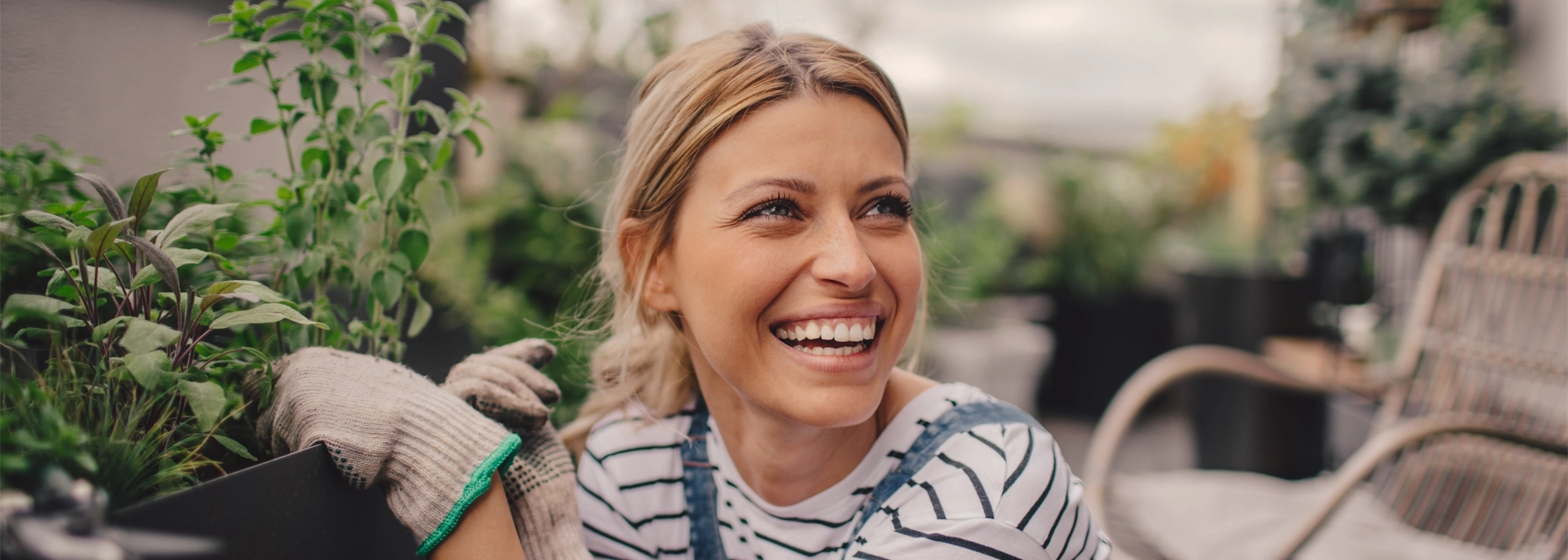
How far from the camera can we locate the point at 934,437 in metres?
1.05

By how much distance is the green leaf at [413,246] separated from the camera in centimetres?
97

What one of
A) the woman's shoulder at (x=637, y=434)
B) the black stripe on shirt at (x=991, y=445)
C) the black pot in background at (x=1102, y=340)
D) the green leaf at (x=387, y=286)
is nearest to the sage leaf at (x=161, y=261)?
the green leaf at (x=387, y=286)

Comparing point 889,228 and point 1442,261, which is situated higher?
point 889,228

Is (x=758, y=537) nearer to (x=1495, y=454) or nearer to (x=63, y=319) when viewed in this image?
(x=63, y=319)

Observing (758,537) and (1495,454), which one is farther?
(1495,454)

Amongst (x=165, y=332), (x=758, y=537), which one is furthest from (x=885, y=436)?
(x=165, y=332)

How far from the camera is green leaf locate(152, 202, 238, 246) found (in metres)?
0.72

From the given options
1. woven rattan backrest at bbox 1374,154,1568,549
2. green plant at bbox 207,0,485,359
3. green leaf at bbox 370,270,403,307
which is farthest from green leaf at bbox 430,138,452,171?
woven rattan backrest at bbox 1374,154,1568,549

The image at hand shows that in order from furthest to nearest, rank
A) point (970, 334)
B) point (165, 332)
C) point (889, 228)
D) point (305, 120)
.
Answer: point (970, 334) < point (305, 120) < point (889, 228) < point (165, 332)

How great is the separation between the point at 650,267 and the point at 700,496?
35 cm

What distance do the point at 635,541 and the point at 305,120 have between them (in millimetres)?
819

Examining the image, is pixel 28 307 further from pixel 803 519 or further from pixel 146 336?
pixel 803 519

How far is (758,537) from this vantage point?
1.14 meters

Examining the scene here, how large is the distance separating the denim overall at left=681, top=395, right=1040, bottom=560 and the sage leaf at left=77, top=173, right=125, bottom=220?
28.6 inches
